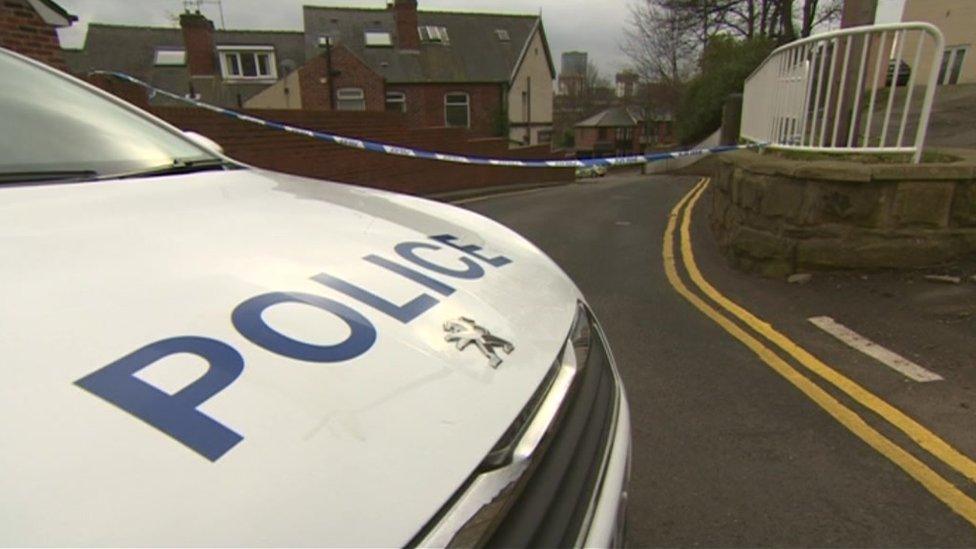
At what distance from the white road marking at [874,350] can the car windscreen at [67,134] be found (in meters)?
3.76

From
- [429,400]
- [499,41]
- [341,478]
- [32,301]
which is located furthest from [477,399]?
[499,41]

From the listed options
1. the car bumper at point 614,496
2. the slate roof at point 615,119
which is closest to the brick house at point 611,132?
the slate roof at point 615,119

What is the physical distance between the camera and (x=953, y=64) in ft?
78.6

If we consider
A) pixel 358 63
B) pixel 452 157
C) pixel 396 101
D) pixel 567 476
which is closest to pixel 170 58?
pixel 358 63

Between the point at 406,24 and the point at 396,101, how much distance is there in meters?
4.42

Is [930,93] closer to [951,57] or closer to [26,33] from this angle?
[26,33]

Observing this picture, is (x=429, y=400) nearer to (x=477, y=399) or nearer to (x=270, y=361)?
(x=477, y=399)

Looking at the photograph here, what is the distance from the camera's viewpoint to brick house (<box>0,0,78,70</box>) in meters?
5.10

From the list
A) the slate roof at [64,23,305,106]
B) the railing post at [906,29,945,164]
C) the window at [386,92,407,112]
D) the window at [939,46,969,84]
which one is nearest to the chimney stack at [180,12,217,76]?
the slate roof at [64,23,305,106]

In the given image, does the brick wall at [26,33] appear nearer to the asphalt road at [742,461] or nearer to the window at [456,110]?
the asphalt road at [742,461]

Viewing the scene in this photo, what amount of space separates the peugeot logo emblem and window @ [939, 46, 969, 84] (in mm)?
30500

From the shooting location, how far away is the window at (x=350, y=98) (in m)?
25.7

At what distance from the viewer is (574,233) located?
754cm

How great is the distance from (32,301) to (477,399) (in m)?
0.85
